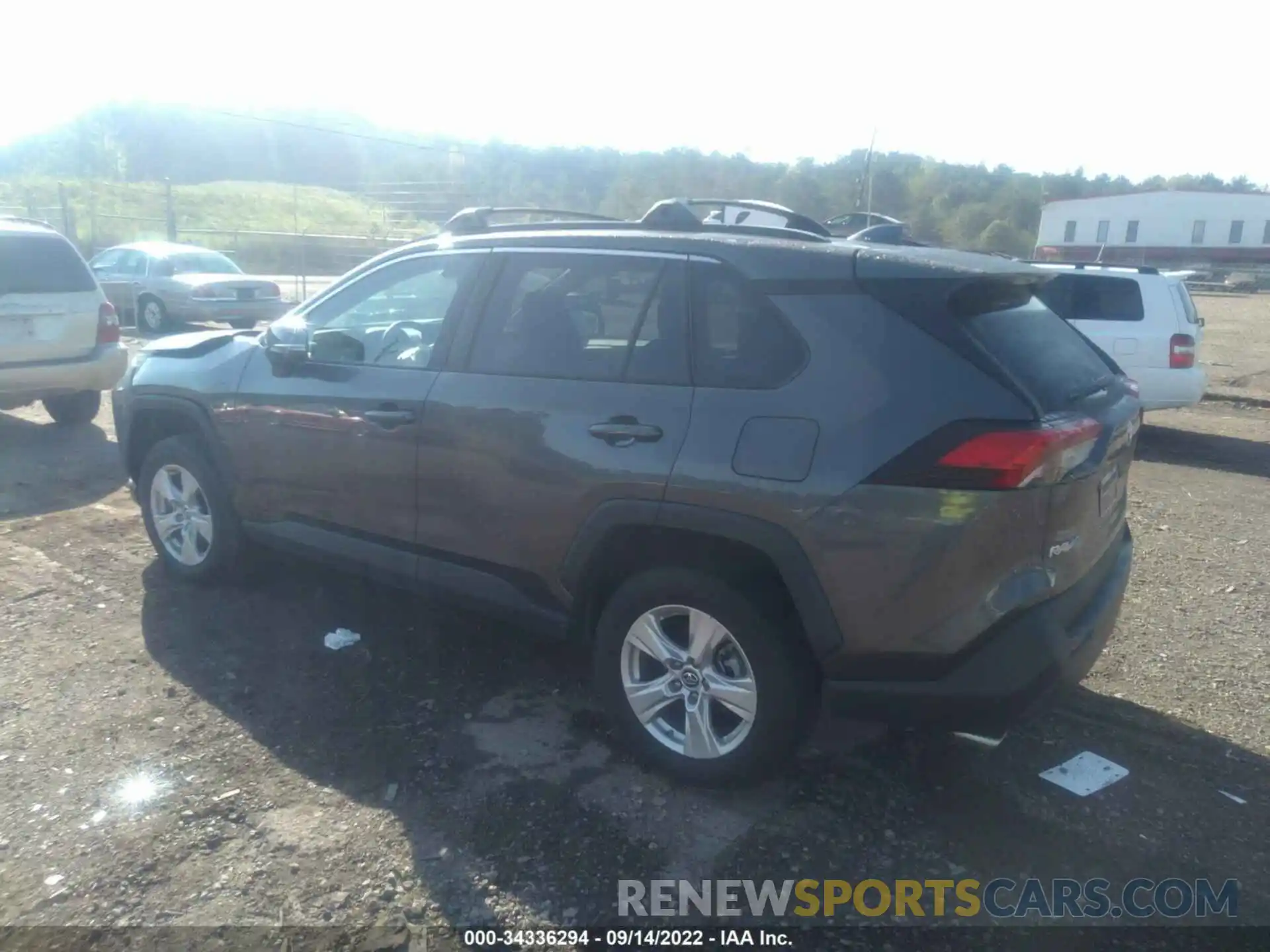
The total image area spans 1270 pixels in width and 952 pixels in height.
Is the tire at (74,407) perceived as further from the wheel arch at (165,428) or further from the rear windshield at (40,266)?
the wheel arch at (165,428)

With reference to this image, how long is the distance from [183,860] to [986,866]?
2.39 m

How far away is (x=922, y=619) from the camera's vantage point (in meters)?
2.94

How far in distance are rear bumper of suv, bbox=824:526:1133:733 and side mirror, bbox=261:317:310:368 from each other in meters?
2.71

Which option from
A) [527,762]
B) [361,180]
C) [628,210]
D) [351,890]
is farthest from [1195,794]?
[361,180]

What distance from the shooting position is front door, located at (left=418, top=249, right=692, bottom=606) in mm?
3404

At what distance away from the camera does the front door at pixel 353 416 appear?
410 cm

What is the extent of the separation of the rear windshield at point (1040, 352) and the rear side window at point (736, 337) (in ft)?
1.81

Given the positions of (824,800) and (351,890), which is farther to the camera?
(824,800)

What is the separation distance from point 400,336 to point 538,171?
134 ft

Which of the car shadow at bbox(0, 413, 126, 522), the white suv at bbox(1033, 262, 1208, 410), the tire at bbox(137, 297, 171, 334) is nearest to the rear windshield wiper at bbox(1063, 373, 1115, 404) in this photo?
the car shadow at bbox(0, 413, 126, 522)

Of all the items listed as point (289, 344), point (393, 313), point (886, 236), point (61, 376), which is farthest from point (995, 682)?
point (61, 376)

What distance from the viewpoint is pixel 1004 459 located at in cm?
283

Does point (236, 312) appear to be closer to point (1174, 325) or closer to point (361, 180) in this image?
point (1174, 325)

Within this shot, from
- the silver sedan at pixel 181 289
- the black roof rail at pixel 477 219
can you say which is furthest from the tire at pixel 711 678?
the silver sedan at pixel 181 289
